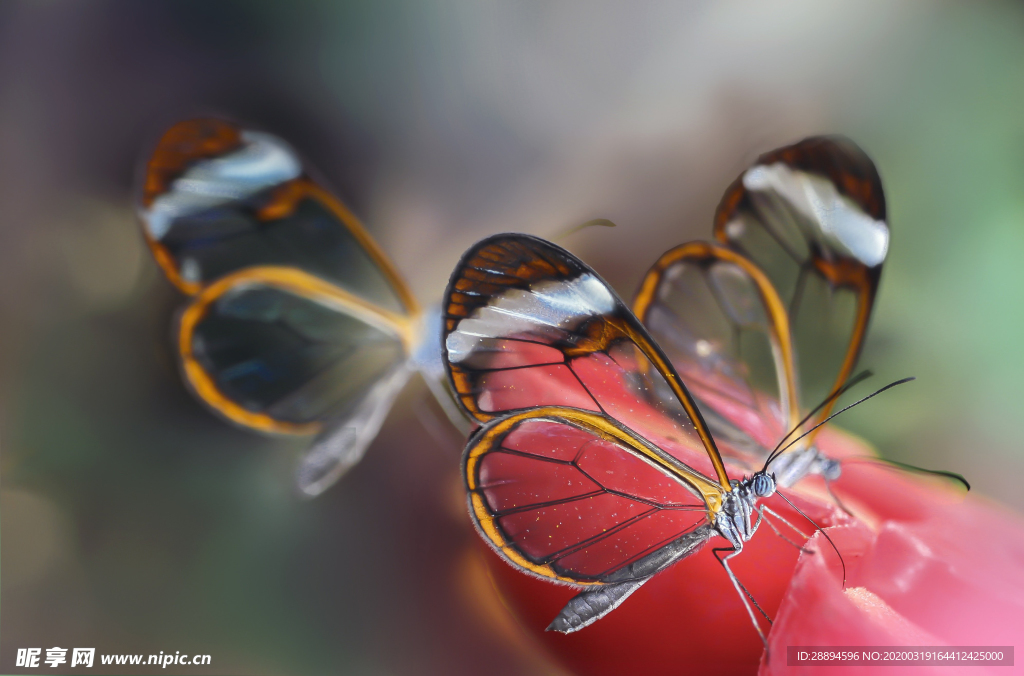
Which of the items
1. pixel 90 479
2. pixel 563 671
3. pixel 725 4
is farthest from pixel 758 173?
pixel 90 479

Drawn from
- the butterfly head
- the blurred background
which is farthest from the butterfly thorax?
the blurred background

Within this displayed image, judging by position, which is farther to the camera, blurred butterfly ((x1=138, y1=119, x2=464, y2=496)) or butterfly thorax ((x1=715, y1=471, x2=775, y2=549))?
blurred butterfly ((x1=138, y1=119, x2=464, y2=496))

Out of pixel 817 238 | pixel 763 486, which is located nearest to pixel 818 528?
pixel 763 486

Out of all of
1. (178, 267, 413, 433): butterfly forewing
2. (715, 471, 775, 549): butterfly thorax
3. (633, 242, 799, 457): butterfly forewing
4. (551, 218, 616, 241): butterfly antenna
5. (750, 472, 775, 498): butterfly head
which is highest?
(551, 218, 616, 241): butterfly antenna

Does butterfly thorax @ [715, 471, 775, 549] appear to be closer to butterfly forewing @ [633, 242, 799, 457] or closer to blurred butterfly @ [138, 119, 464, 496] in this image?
butterfly forewing @ [633, 242, 799, 457]

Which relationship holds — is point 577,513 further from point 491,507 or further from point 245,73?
point 245,73
